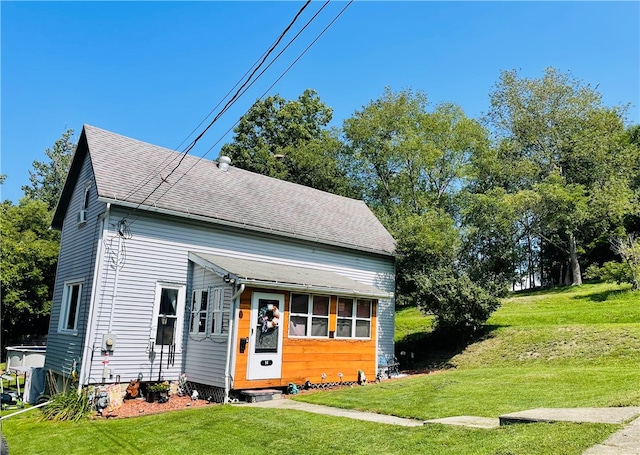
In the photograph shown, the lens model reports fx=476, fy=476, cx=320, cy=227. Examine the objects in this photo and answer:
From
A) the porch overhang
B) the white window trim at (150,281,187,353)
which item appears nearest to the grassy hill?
the porch overhang

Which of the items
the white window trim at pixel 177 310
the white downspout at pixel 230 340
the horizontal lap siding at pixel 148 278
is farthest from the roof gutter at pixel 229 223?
the white downspout at pixel 230 340

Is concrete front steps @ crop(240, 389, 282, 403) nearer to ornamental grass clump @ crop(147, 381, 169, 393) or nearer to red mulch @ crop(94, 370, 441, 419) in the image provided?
red mulch @ crop(94, 370, 441, 419)

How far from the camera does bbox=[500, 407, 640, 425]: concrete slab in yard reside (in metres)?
5.62

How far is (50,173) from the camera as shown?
173 feet

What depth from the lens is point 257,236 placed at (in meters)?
14.8

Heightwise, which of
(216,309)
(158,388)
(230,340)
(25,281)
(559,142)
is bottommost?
(158,388)

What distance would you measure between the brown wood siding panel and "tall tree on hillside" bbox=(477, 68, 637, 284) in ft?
69.7

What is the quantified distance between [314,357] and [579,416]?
801 centimetres

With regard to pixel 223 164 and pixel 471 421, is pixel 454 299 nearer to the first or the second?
pixel 223 164

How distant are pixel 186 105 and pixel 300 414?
7015mm

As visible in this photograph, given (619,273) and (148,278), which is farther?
(619,273)

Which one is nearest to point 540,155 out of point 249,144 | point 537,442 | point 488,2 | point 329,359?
point 249,144

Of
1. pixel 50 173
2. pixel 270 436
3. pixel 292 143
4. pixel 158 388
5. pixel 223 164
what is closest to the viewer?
pixel 270 436

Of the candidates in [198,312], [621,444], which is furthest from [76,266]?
[621,444]
